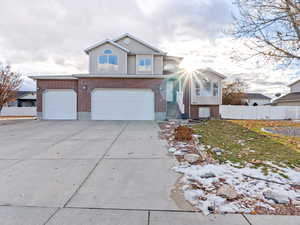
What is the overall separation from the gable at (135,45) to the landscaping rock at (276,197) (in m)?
15.6

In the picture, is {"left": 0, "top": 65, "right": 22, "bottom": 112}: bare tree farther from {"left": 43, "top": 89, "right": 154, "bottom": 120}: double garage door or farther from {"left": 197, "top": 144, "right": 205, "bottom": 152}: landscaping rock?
{"left": 197, "top": 144, "right": 205, "bottom": 152}: landscaping rock

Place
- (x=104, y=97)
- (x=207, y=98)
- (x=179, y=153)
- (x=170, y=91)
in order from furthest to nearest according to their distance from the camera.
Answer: (x=207, y=98), (x=170, y=91), (x=104, y=97), (x=179, y=153)

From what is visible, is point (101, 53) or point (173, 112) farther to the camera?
point (101, 53)

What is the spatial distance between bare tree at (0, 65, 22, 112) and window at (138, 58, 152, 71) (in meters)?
11.5

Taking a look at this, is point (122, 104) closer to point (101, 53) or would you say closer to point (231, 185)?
point (101, 53)

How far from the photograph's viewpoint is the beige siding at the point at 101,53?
48.8ft

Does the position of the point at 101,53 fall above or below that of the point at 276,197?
above

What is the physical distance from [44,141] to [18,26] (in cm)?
825

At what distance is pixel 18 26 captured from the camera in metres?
9.89

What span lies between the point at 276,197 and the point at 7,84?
1887 cm

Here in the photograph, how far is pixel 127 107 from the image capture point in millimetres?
12781

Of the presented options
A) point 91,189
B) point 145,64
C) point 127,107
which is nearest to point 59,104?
point 127,107

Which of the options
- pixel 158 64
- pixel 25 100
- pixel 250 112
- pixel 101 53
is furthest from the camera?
pixel 25 100

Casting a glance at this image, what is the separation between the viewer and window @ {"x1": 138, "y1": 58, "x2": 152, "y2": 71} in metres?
15.9
